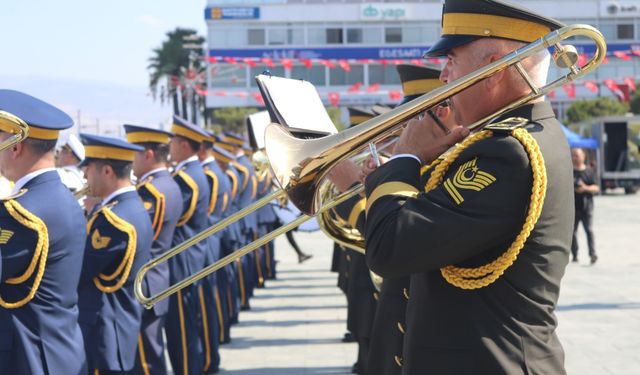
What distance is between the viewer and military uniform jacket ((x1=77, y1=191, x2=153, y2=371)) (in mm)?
5035

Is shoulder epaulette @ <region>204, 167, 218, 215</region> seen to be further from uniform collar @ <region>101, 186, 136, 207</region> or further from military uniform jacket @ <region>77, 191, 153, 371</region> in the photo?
military uniform jacket @ <region>77, 191, 153, 371</region>

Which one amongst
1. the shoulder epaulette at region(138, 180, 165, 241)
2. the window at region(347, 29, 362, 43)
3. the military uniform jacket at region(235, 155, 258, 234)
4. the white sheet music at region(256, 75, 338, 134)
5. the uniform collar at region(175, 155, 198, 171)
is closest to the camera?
the white sheet music at region(256, 75, 338, 134)

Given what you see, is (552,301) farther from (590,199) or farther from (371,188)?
(590,199)

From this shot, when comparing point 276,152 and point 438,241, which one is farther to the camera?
point 276,152

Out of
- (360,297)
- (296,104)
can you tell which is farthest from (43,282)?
(360,297)

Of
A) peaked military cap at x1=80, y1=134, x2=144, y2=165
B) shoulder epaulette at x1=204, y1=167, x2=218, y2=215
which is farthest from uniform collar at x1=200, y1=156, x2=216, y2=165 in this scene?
peaked military cap at x1=80, y1=134, x2=144, y2=165

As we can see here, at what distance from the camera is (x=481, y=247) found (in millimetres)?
2404

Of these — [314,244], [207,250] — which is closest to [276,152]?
[207,250]

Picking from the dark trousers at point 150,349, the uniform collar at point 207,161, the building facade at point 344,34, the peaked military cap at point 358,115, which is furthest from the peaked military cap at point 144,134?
the building facade at point 344,34

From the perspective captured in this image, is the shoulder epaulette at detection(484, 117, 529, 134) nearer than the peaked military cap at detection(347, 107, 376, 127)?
Yes

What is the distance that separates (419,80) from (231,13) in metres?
58.5

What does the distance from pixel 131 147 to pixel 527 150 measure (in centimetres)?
343

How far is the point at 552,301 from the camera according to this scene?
2.54 metres

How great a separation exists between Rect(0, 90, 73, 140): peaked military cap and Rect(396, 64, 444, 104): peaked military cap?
1.65 meters
